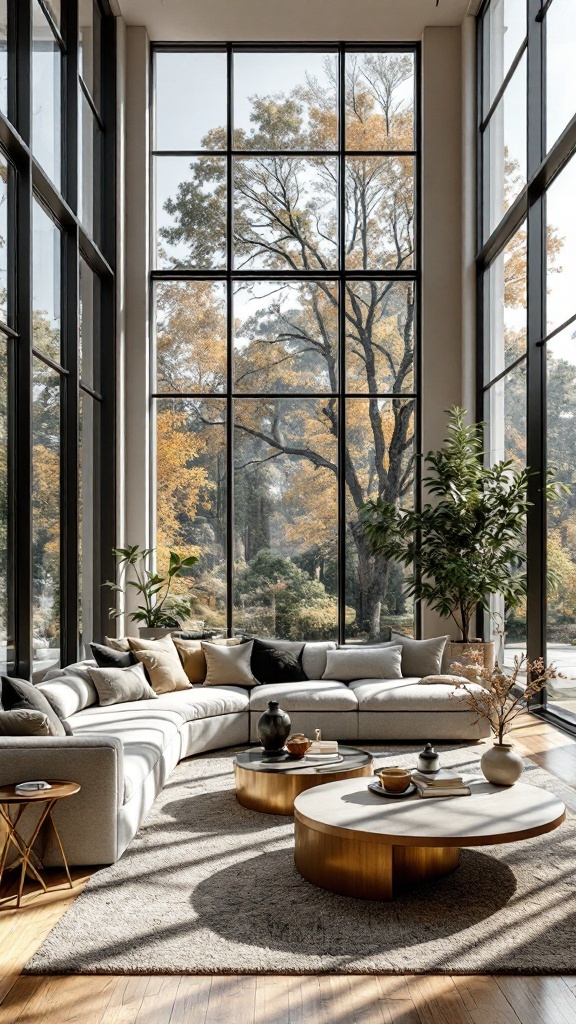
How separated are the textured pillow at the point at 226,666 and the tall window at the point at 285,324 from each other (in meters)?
1.79

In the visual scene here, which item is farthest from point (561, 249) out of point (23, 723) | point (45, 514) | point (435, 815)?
point (23, 723)

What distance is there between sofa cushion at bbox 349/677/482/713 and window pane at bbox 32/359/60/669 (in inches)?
94.0

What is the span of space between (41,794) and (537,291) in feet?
18.3

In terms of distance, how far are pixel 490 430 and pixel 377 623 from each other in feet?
7.40

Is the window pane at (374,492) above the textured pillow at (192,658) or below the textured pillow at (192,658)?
above

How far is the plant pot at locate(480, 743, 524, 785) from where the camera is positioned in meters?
4.17

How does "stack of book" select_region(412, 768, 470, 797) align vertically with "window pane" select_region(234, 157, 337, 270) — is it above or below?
below

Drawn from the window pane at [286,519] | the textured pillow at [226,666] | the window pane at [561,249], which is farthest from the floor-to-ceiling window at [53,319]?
the window pane at [561,249]

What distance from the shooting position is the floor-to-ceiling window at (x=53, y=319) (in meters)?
5.66

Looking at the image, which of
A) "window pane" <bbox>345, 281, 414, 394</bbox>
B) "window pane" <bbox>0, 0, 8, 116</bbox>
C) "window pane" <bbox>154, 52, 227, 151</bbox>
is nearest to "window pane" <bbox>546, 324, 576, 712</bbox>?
"window pane" <bbox>345, 281, 414, 394</bbox>

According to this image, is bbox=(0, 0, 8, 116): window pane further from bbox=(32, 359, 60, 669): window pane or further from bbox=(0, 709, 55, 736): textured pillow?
bbox=(0, 709, 55, 736): textured pillow

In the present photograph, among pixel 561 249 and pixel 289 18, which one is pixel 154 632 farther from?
pixel 289 18

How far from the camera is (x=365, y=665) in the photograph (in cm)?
732

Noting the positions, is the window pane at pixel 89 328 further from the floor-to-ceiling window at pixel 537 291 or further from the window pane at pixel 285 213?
the floor-to-ceiling window at pixel 537 291
